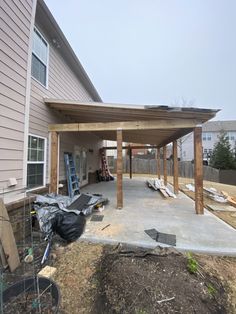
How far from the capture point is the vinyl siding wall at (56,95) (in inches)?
199

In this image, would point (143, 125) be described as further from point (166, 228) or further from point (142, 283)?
point (142, 283)

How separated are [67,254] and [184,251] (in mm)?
1919

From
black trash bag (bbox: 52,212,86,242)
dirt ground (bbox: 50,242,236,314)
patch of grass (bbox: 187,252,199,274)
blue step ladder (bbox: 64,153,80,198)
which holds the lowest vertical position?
dirt ground (bbox: 50,242,236,314)

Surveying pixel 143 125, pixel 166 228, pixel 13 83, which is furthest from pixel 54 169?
pixel 166 228

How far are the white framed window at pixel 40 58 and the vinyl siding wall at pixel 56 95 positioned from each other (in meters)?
0.17

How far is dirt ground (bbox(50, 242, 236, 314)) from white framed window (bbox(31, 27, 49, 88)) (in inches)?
184

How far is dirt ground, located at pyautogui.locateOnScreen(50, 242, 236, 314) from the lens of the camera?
1.99 m

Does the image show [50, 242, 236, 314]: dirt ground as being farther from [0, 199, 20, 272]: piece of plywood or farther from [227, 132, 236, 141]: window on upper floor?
[227, 132, 236, 141]: window on upper floor

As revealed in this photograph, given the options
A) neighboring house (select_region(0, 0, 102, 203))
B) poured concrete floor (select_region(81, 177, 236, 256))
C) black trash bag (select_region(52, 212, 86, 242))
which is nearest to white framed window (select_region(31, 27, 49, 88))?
neighboring house (select_region(0, 0, 102, 203))

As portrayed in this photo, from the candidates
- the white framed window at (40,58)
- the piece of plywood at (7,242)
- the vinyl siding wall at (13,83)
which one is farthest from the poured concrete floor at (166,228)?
the white framed window at (40,58)

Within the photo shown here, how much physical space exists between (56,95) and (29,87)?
2391 mm

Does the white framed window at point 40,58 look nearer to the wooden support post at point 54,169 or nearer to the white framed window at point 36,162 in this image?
the white framed window at point 36,162

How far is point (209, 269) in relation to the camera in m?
2.62

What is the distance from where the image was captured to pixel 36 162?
525 centimetres
